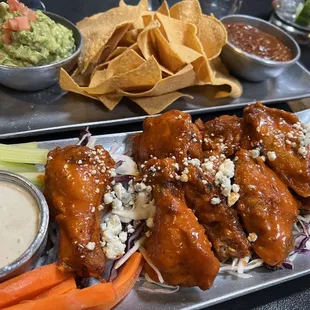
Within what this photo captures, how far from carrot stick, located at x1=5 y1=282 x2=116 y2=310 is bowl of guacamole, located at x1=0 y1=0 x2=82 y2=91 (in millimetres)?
1680

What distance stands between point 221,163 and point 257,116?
0.48m

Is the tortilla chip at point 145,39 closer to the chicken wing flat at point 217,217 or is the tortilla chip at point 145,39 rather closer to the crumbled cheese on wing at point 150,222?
the chicken wing flat at point 217,217

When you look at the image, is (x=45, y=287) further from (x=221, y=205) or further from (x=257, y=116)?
(x=257, y=116)

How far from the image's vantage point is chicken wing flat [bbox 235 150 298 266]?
2.37 m

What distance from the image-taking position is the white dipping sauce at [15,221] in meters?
2.08

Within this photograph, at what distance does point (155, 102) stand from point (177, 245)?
4.87ft

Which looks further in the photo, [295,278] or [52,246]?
[295,278]

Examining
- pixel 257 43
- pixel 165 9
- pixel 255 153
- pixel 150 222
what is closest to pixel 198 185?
pixel 150 222

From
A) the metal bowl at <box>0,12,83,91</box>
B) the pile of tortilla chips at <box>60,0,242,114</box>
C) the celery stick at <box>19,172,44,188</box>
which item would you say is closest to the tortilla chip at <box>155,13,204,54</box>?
the pile of tortilla chips at <box>60,0,242,114</box>

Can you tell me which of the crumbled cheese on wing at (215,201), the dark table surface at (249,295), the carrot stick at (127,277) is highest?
the crumbled cheese on wing at (215,201)

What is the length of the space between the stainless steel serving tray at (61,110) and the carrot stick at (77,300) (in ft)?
4.27

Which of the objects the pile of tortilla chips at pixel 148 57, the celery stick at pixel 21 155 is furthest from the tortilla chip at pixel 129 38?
the celery stick at pixel 21 155

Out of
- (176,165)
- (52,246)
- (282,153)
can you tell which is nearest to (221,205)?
(176,165)

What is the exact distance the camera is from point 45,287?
212cm
